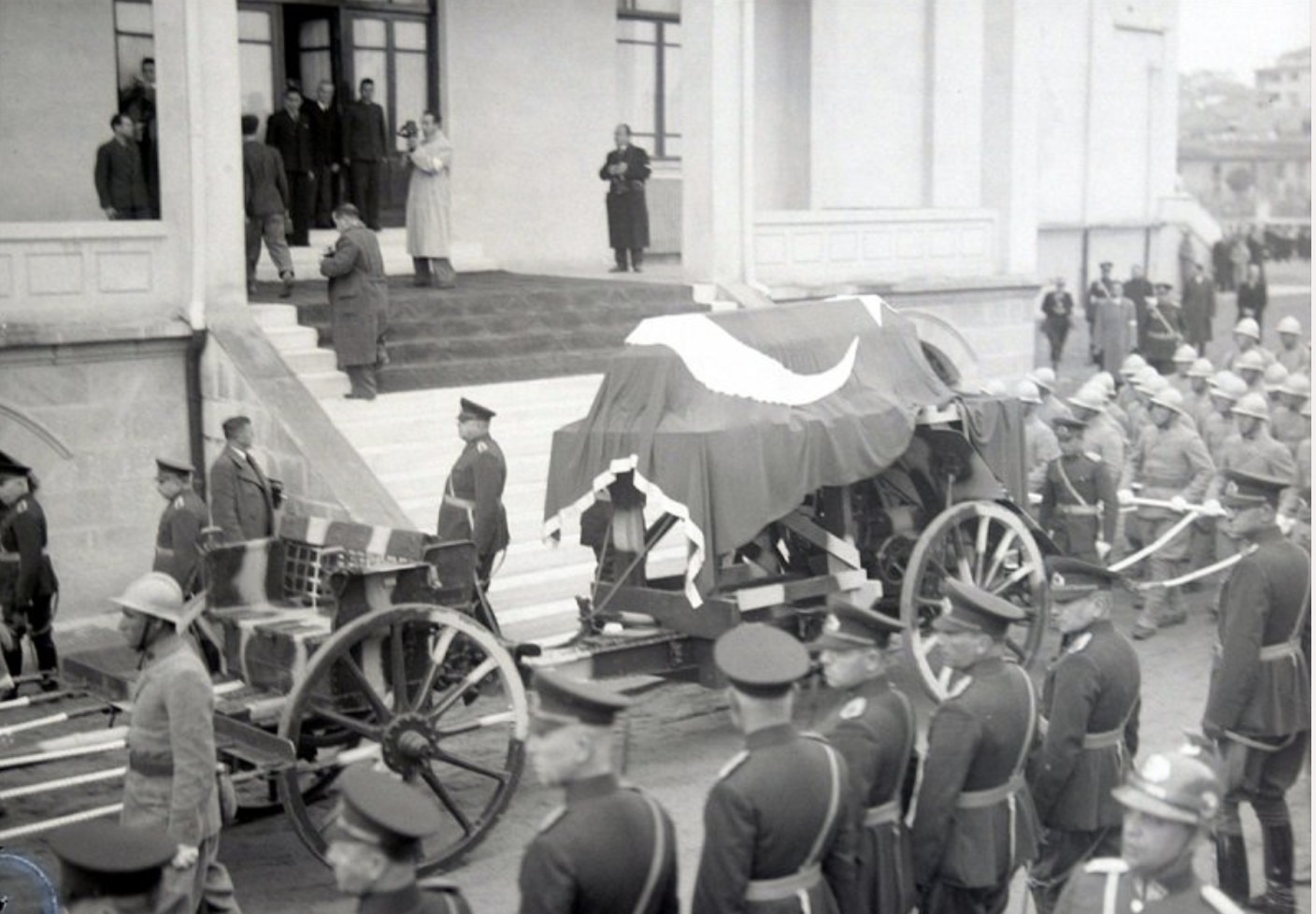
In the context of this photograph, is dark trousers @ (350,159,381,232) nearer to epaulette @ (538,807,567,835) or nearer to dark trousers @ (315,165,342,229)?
dark trousers @ (315,165,342,229)

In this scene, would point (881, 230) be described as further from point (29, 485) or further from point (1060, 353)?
point (29, 485)

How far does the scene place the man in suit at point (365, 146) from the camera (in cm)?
1898

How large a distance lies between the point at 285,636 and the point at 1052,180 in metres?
23.8

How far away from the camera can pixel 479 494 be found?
11.0 m

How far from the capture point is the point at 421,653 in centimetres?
804

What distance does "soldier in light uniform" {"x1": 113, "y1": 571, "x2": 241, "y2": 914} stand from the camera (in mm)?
6125

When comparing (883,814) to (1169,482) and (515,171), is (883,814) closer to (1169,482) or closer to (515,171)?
(1169,482)

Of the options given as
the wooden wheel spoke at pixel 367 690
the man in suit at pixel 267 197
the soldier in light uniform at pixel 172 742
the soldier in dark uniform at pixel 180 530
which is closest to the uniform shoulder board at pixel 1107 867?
the soldier in light uniform at pixel 172 742

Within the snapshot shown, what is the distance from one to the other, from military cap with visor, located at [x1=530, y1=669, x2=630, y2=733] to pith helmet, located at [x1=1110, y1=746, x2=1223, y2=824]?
1442mm

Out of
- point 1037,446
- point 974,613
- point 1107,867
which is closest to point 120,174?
point 1037,446

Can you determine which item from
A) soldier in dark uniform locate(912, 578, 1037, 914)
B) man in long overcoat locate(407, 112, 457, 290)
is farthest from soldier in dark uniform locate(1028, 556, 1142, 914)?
man in long overcoat locate(407, 112, 457, 290)

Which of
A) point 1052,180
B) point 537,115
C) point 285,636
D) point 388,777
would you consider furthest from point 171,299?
point 1052,180

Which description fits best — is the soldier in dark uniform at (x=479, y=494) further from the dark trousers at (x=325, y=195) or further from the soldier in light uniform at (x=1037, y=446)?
the dark trousers at (x=325, y=195)

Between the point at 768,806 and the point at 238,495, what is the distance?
6875 mm
